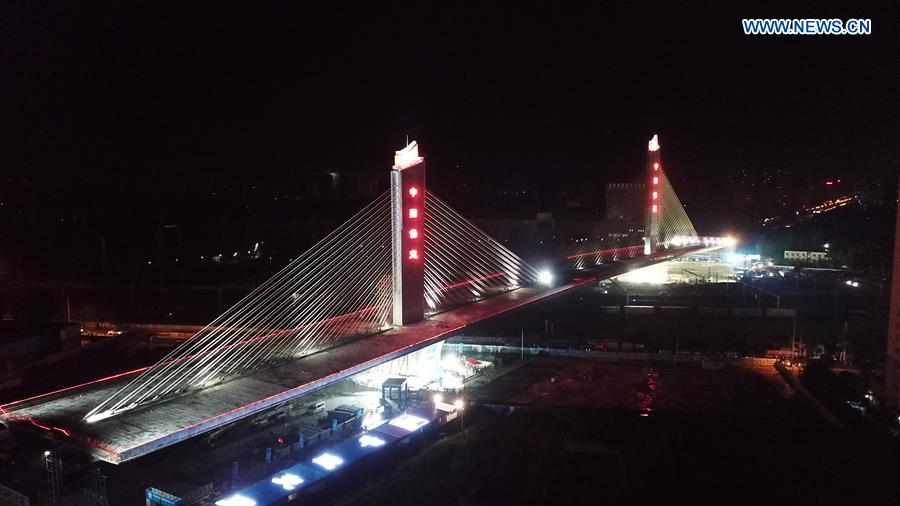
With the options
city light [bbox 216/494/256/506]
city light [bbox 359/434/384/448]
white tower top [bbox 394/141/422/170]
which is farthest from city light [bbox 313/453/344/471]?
white tower top [bbox 394/141/422/170]

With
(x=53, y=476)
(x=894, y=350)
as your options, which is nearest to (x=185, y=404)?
(x=53, y=476)

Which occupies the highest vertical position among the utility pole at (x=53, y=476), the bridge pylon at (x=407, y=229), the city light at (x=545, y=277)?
the bridge pylon at (x=407, y=229)

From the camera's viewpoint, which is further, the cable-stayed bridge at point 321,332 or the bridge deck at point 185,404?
the cable-stayed bridge at point 321,332

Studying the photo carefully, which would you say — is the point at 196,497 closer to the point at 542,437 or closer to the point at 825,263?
the point at 542,437

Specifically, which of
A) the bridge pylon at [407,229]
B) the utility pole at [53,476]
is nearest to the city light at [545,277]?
the bridge pylon at [407,229]

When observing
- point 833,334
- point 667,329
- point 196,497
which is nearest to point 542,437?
point 196,497

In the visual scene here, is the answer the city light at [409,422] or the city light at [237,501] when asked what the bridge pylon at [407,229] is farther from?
the city light at [237,501]

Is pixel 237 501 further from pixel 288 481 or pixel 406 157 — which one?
pixel 406 157
